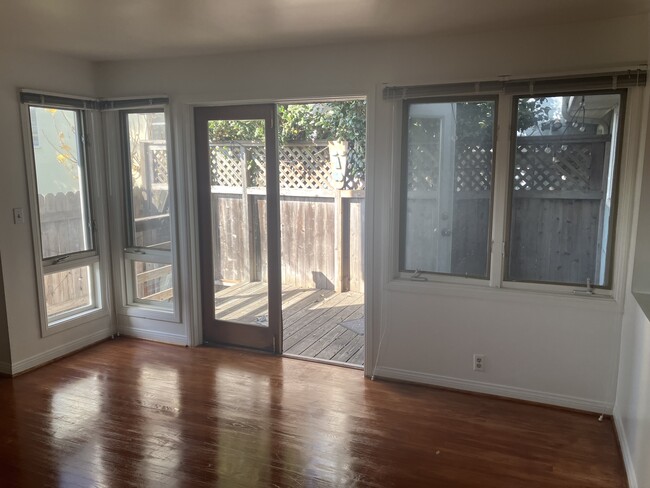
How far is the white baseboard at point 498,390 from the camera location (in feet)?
10.5

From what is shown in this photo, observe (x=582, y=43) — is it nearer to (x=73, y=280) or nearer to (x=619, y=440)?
(x=619, y=440)

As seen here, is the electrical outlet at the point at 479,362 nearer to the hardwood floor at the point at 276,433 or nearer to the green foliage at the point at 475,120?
the hardwood floor at the point at 276,433

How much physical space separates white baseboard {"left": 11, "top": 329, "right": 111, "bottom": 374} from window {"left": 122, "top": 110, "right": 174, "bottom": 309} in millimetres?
458

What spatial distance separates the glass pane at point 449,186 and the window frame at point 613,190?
124 millimetres

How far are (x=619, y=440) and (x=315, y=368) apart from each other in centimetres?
204

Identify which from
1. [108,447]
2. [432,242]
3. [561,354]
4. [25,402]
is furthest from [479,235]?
[25,402]

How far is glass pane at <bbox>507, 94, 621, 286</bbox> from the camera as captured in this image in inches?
121

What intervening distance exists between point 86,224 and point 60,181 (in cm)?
44

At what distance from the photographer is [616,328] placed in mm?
3070

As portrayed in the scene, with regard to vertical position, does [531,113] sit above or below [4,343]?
above

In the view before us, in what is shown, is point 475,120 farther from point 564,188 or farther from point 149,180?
point 149,180

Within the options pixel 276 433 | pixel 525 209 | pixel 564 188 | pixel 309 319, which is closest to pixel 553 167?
pixel 564 188

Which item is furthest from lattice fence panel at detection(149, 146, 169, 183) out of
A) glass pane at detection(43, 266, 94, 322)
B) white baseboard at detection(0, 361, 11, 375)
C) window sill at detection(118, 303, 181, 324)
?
white baseboard at detection(0, 361, 11, 375)

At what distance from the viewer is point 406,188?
3557 millimetres
